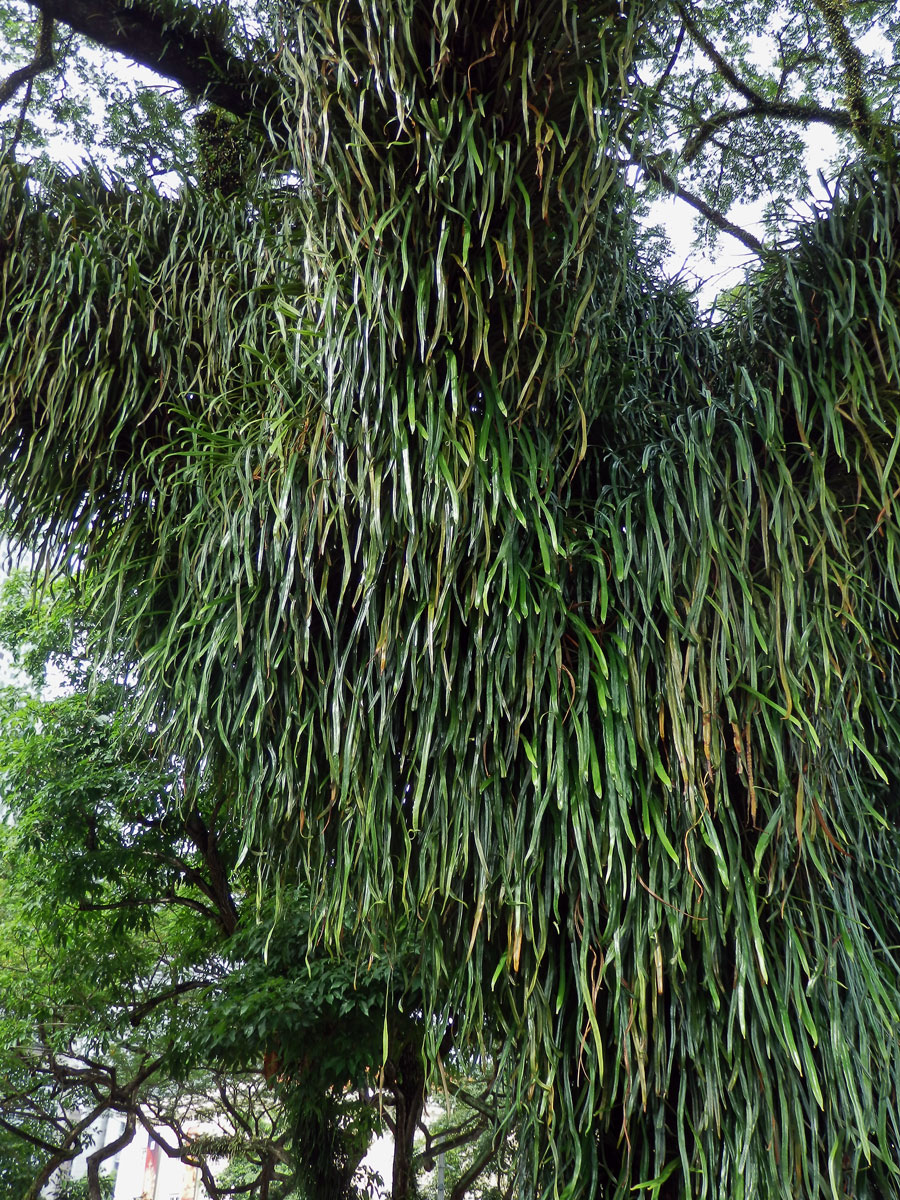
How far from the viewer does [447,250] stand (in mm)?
1528

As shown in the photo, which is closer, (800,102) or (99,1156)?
(800,102)

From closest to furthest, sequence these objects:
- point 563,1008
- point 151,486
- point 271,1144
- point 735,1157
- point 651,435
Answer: point 735,1157
point 563,1008
point 651,435
point 151,486
point 271,1144

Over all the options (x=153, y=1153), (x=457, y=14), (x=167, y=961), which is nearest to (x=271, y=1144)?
(x=167, y=961)

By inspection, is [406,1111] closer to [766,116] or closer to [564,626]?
[564,626]

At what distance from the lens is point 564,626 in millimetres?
1521

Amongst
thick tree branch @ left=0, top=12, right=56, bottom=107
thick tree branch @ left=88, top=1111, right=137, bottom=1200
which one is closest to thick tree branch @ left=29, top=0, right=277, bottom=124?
thick tree branch @ left=0, top=12, right=56, bottom=107

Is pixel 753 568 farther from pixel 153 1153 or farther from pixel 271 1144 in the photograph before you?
pixel 153 1153

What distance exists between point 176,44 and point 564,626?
2210 mm

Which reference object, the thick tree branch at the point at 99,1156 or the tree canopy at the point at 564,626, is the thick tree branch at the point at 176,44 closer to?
the tree canopy at the point at 564,626

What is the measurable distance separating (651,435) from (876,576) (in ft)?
1.68

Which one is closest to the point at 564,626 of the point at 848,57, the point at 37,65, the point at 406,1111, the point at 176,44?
the point at 176,44

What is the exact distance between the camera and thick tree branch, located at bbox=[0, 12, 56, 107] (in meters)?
3.12

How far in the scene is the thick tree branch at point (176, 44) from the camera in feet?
8.14

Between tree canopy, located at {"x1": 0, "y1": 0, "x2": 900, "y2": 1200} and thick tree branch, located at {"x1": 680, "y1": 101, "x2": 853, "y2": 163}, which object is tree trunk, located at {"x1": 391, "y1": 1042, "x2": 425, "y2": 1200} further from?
thick tree branch, located at {"x1": 680, "y1": 101, "x2": 853, "y2": 163}
